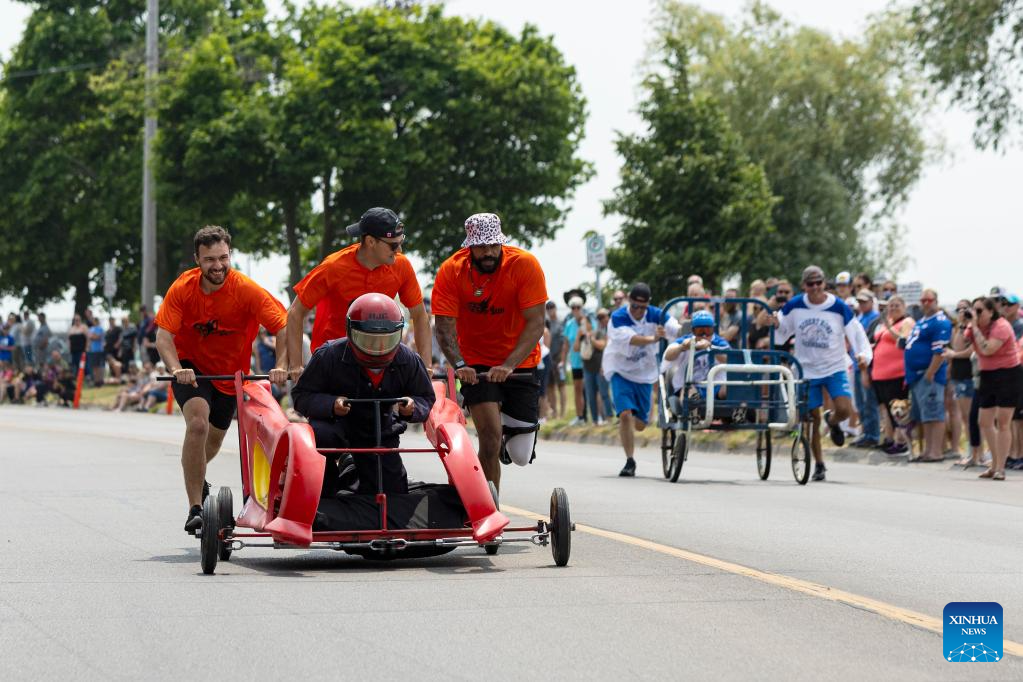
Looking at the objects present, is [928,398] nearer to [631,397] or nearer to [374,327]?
[631,397]

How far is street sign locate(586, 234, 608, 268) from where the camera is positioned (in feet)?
92.3

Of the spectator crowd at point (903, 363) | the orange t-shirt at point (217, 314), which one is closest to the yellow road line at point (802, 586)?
the orange t-shirt at point (217, 314)

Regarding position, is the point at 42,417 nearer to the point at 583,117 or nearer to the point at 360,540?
the point at 583,117

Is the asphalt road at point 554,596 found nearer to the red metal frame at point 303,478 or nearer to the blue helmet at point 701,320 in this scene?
the red metal frame at point 303,478

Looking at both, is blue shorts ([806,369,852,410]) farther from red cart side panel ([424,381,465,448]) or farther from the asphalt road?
red cart side panel ([424,381,465,448])

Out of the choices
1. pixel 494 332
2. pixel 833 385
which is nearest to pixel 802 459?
pixel 833 385

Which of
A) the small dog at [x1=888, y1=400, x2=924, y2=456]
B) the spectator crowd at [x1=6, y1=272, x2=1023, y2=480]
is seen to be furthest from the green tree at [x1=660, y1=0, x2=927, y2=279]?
the small dog at [x1=888, y1=400, x2=924, y2=456]

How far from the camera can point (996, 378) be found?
18516 mm

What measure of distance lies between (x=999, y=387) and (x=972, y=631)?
35.5ft

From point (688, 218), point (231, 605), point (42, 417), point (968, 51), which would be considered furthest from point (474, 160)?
point (231, 605)

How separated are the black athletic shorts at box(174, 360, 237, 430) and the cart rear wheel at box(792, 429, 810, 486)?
7029 millimetres

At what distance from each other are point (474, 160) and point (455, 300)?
1529 inches

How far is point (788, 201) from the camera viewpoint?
5750cm

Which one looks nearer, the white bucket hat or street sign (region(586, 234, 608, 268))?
the white bucket hat
